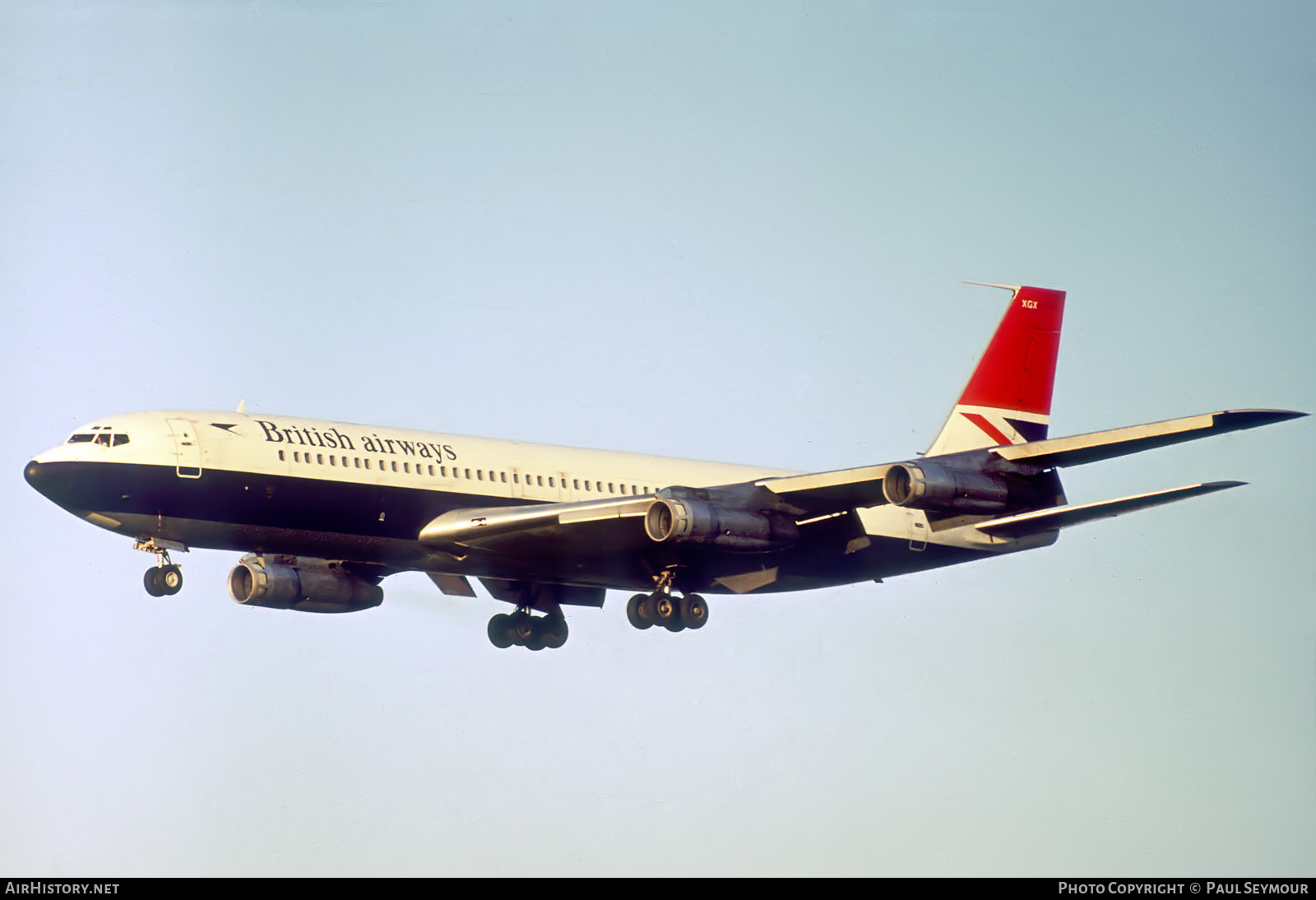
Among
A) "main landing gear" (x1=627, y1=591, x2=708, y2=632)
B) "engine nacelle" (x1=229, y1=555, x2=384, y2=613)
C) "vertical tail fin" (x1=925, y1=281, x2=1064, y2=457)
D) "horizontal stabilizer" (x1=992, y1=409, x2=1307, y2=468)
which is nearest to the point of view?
"horizontal stabilizer" (x1=992, y1=409, x2=1307, y2=468)

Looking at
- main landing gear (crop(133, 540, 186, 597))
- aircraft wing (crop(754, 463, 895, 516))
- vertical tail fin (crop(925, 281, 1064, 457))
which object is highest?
vertical tail fin (crop(925, 281, 1064, 457))

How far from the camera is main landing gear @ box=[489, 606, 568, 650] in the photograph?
5544 cm

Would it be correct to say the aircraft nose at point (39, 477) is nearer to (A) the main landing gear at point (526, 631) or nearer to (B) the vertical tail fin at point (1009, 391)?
(A) the main landing gear at point (526, 631)

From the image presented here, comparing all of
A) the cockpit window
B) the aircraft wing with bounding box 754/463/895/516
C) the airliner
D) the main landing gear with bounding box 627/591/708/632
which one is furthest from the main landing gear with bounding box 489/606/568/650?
the cockpit window

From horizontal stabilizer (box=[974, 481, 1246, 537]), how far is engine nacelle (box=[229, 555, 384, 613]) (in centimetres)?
1834

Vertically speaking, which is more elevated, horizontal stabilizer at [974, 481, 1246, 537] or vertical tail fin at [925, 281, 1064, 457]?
vertical tail fin at [925, 281, 1064, 457]

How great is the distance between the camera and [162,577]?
45.8m

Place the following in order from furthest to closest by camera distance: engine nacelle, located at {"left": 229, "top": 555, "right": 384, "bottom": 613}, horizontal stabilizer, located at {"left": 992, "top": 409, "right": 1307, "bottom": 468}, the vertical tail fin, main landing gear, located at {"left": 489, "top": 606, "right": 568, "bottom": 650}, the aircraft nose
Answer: the vertical tail fin
main landing gear, located at {"left": 489, "top": 606, "right": 568, "bottom": 650}
engine nacelle, located at {"left": 229, "top": 555, "right": 384, "bottom": 613}
the aircraft nose
horizontal stabilizer, located at {"left": 992, "top": 409, "right": 1307, "bottom": 468}

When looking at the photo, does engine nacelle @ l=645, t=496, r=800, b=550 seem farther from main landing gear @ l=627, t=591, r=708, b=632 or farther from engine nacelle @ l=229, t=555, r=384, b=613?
engine nacelle @ l=229, t=555, r=384, b=613

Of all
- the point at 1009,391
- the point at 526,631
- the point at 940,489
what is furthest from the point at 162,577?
the point at 1009,391

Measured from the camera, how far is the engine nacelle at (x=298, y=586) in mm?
49031
